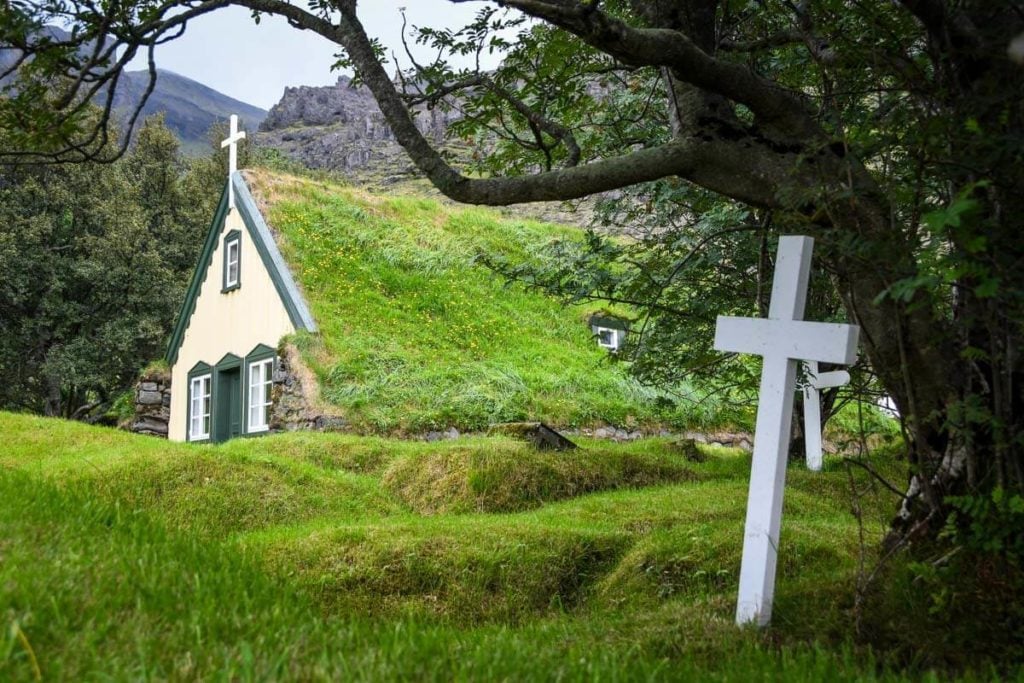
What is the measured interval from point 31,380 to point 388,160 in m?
60.8

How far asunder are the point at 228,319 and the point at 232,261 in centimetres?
140

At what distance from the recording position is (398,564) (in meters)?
5.74

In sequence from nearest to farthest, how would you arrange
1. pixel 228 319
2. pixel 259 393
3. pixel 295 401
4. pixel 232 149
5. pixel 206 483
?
pixel 206 483, pixel 295 401, pixel 259 393, pixel 228 319, pixel 232 149

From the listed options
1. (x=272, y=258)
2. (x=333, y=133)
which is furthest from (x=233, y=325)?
(x=333, y=133)

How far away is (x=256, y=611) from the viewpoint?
3.46 m

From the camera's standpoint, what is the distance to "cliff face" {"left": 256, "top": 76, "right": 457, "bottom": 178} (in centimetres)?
9044

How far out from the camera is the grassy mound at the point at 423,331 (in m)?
15.0

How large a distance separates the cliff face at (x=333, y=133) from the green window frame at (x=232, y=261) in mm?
55341

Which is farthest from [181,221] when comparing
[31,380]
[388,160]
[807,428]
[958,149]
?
[388,160]

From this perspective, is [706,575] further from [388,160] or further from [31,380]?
[388,160]

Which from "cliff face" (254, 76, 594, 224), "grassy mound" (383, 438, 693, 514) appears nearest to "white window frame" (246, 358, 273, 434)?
"grassy mound" (383, 438, 693, 514)

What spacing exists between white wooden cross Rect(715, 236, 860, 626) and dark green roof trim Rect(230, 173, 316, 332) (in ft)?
42.0

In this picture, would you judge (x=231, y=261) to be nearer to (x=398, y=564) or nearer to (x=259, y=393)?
(x=259, y=393)

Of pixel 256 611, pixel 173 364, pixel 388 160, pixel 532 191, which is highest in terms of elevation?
pixel 388 160
